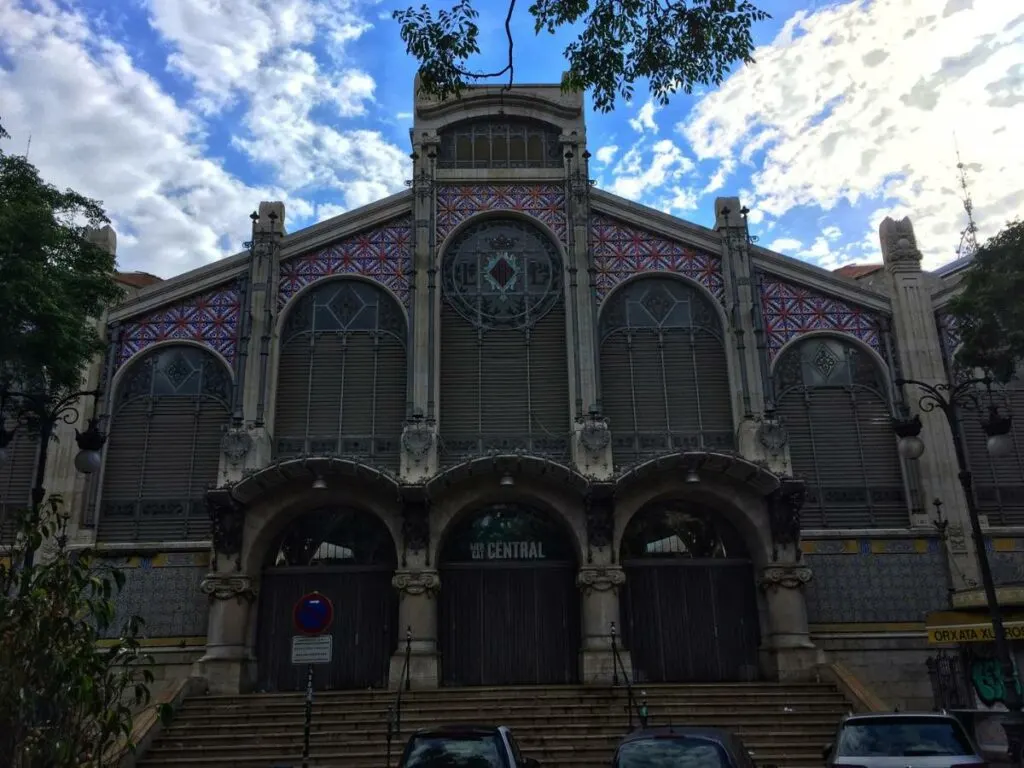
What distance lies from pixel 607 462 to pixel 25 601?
14415mm

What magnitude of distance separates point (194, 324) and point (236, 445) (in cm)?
428

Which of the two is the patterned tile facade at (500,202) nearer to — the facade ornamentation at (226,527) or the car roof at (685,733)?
the facade ornamentation at (226,527)

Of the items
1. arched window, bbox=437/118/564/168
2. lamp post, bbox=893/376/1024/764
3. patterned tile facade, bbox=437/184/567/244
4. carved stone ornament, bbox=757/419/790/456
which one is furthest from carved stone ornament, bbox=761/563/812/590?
arched window, bbox=437/118/564/168

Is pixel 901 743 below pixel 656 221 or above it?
below

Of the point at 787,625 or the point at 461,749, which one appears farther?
the point at 787,625

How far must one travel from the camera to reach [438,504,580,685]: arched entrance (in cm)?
2105

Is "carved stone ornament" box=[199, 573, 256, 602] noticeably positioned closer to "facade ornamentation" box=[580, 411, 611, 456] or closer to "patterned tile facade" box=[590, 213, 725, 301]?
"facade ornamentation" box=[580, 411, 611, 456]

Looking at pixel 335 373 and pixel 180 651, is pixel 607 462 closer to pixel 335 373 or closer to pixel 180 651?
pixel 335 373

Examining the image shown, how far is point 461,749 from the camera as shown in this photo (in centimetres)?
997

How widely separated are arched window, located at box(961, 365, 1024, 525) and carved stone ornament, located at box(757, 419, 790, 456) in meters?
5.16

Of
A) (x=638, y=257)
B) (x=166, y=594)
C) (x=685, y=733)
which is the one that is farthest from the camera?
(x=638, y=257)

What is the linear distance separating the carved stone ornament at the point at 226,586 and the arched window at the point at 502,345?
5539 millimetres

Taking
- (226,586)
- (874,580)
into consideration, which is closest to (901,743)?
(874,580)

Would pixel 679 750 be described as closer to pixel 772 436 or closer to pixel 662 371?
pixel 772 436
